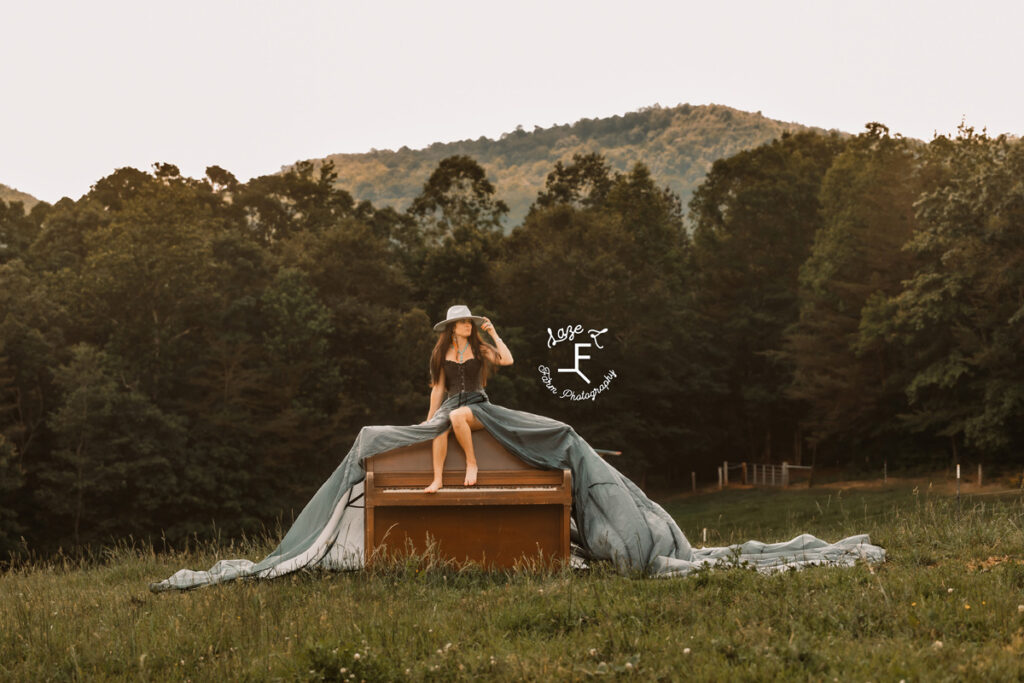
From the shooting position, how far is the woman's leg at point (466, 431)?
9.70 meters

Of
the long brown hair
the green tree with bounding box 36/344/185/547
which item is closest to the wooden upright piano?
the long brown hair

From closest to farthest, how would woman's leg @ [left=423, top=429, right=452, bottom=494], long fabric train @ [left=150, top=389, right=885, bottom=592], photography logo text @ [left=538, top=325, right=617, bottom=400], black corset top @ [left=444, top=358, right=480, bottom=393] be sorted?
long fabric train @ [left=150, top=389, right=885, bottom=592], woman's leg @ [left=423, top=429, right=452, bottom=494], black corset top @ [left=444, top=358, right=480, bottom=393], photography logo text @ [left=538, top=325, right=617, bottom=400]

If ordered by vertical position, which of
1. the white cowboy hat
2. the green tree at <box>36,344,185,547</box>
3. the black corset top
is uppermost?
the white cowboy hat

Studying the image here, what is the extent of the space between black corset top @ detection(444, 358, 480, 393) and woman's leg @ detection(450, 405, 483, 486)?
0.38 metres

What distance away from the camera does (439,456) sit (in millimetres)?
9719

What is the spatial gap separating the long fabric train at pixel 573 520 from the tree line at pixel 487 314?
25199 mm

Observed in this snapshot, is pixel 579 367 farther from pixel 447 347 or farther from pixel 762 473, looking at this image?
pixel 447 347

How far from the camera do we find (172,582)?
29.3 ft

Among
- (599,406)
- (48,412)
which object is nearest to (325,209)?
(599,406)

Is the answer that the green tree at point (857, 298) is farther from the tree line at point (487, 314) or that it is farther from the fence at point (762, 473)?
the fence at point (762, 473)

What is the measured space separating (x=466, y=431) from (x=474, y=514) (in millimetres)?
773

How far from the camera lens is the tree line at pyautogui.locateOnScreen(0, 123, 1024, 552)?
3584cm

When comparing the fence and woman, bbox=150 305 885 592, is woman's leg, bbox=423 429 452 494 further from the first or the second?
the fence

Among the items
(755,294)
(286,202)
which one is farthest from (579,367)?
(286,202)
